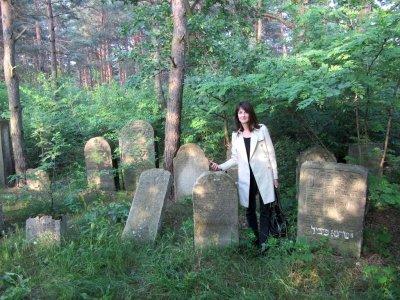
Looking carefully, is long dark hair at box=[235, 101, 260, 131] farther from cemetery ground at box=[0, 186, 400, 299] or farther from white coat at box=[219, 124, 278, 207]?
cemetery ground at box=[0, 186, 400, 299]

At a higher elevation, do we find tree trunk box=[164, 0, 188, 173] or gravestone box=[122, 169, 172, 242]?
tree trunk box=[164, 0, 188, 173]

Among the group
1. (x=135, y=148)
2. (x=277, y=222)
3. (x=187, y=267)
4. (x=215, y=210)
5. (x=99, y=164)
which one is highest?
(x=135, y=148)

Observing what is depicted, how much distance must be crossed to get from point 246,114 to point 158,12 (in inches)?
180

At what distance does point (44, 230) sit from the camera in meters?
4.75

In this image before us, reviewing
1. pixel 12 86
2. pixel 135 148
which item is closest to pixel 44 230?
pixel 135 148

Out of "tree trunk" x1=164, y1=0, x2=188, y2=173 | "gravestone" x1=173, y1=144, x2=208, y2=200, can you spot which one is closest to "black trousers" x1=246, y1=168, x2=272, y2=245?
"gravestone" x1=173, y1=144, x2=208, y2=200

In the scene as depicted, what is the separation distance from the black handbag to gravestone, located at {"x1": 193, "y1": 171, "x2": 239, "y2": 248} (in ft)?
1.51

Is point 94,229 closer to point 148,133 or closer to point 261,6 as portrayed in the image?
point 148,133

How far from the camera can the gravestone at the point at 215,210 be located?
15.1 feet

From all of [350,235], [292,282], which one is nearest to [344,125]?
[350,235]

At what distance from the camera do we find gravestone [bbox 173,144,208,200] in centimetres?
689

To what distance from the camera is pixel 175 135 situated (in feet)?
22.9

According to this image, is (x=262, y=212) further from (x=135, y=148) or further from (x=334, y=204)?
(x=135, y=148)

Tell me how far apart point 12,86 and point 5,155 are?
166cm
